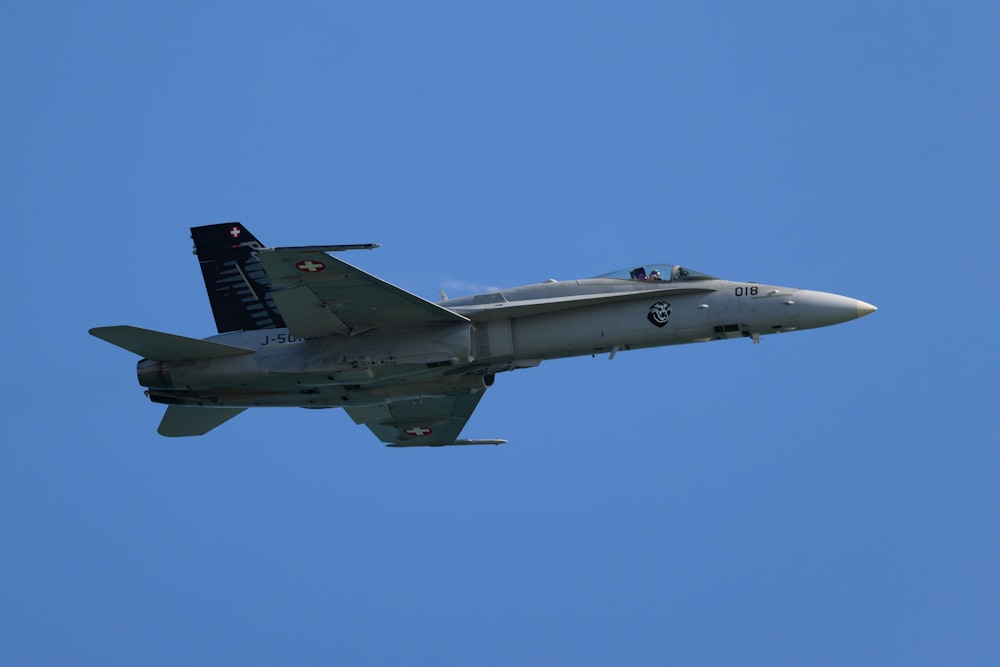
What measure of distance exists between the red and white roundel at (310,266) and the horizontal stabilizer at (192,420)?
20.8 ft

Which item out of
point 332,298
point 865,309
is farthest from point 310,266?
point 865,309

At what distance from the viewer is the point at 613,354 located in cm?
2989

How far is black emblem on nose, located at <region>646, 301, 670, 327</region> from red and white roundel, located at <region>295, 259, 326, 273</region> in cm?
705

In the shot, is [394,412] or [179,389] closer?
[179,389]

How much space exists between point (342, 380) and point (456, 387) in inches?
105

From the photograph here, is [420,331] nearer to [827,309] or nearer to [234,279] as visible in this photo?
[234,279]

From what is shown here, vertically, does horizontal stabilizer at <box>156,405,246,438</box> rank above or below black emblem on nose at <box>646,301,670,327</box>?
below

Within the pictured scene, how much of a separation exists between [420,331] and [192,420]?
704 cm

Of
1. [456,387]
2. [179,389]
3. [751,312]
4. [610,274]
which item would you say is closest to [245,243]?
[179,389]

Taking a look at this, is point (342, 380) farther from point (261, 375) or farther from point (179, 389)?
point (179, 389)

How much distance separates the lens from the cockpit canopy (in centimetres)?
2961

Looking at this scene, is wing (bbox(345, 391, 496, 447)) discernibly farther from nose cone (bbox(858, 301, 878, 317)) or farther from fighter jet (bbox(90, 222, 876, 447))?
nose cone (bbox(858, 301, 878, 317))

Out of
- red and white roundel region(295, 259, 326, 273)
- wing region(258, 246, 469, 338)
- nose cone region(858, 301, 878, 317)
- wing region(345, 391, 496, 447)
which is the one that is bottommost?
wing region(345, 391, 496, 447)

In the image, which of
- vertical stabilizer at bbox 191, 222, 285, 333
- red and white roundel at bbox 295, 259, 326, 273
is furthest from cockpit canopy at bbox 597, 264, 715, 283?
vertical stabilizer at bbox 191, 222, 285, 333
